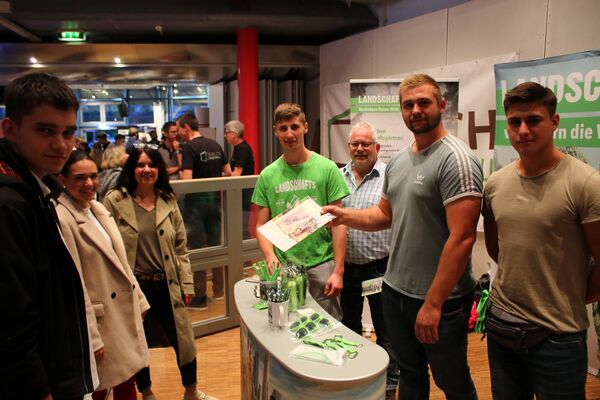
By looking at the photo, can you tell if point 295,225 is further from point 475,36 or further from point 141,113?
point 141,113

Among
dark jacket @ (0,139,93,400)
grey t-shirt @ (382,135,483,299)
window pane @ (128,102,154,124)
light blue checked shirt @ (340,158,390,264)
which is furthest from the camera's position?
window pane @ (128,102,154,124)

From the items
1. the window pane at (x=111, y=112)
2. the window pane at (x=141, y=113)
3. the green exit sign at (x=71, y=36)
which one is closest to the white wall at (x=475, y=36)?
the green exit sign at (x=71, y=36)

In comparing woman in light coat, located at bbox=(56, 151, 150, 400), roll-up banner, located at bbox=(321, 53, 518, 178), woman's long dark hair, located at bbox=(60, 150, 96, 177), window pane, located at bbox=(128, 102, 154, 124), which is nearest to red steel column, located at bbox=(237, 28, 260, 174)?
roll-up banner, located at bbox=(321, 53, 518, 178)

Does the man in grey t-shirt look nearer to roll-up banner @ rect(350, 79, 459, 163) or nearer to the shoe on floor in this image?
the shoe on floor

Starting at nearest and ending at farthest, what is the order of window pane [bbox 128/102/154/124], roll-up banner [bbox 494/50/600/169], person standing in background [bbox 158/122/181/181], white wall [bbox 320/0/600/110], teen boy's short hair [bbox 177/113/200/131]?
roll-up banner [bbox 494/50/600/169]
white wall [bbox 320/0/600/110]
teen boy's short hair [bbox 177/113/200/131]
person standing in background [bbox 158/122/181/181]
window pane [bbox 128/102/154/124]

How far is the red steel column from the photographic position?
6.77m

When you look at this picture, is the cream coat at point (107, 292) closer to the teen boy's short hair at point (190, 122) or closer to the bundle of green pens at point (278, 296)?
the bundle of green pens at point (278, 296)

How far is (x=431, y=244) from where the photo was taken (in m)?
1.85

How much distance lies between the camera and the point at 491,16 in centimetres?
385

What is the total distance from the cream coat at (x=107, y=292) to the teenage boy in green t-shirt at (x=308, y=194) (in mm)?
722

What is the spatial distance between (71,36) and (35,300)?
7164 millimetres

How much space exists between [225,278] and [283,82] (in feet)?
19.6

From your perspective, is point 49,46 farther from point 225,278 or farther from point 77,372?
point 77,372

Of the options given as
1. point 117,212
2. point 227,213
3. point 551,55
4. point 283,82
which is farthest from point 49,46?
point 551,55
